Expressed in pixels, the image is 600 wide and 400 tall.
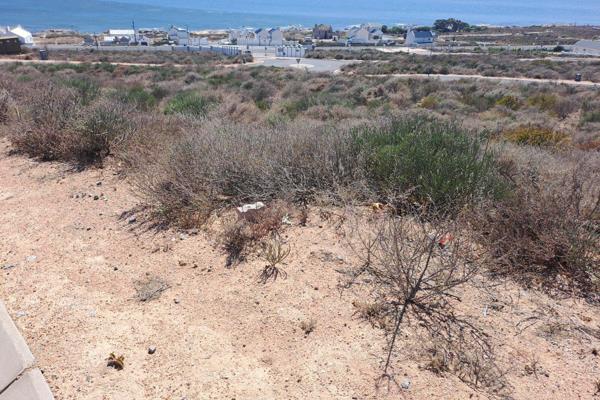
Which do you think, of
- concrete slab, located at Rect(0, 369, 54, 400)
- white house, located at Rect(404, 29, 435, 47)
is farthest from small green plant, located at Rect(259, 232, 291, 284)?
white house, located at Rect(404, 29, 435, 47)

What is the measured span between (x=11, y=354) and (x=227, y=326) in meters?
1.54

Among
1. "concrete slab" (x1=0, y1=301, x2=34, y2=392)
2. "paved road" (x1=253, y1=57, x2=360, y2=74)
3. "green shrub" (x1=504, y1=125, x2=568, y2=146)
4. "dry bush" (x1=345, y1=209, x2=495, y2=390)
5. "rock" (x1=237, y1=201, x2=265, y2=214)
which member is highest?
"rock" (x1=237, y1=201, x2=265, y2=214)

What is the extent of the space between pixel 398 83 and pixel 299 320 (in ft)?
83.8

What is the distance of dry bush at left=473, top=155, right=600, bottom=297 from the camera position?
4.03 meters

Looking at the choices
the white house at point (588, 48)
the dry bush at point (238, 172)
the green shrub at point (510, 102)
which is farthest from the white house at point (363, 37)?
the dry bush at point (238, 172)

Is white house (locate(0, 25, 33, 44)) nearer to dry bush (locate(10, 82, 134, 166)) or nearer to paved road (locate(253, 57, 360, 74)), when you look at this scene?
paved road (locate(253, 57, 360, 74))

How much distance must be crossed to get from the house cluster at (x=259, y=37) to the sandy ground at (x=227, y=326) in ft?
270

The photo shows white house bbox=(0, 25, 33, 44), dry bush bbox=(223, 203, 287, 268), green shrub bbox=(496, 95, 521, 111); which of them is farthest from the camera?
white house bbox=(0, 25, 33, 44)

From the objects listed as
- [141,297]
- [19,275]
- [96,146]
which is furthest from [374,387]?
[96,146]

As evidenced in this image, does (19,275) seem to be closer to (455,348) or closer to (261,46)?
(455,348)

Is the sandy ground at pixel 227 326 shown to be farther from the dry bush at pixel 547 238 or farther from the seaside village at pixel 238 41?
the seaside village at pixel 238 41

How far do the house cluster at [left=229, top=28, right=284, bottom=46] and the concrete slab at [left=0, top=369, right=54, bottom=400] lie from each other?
83903 mm

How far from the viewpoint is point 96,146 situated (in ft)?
24.2

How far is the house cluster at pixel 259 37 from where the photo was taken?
8325 centimetres
